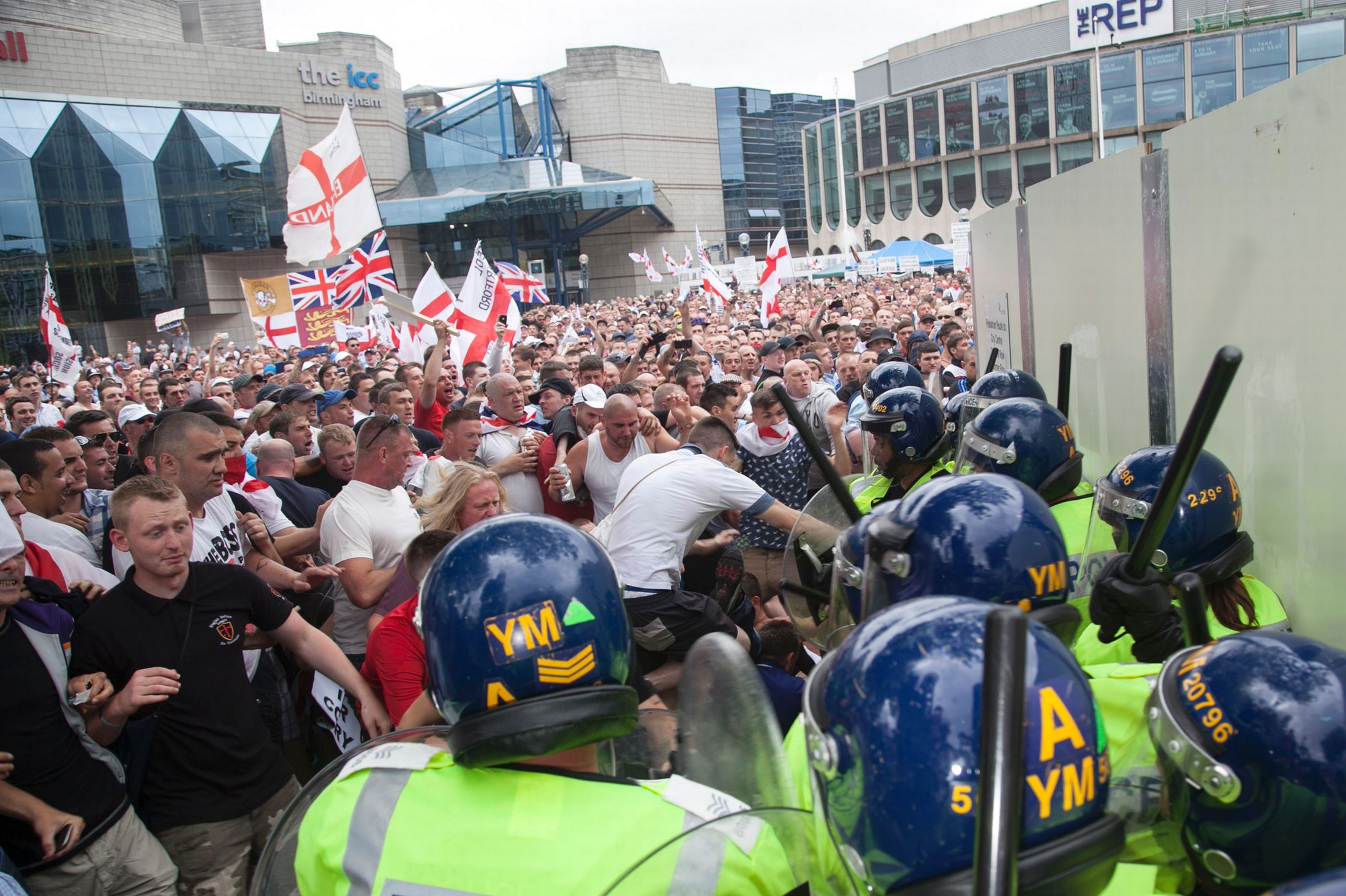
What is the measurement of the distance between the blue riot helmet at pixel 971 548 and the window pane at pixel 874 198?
76.1 meters

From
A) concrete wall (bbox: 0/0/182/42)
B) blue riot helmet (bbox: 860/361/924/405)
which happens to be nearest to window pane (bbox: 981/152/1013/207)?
concrete wall (bbox: 0/0/182/42)

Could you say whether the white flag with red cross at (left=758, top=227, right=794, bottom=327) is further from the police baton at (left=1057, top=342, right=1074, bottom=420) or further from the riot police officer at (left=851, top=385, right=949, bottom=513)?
the police baton at (left=1057, top=342, right=1074, bottom=420)

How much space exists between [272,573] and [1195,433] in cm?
445

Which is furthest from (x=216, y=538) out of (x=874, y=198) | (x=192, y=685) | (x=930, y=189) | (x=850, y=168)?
(x=850, y=168)

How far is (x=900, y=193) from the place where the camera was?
74.2 m

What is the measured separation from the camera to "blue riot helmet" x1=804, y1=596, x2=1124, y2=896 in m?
1.14

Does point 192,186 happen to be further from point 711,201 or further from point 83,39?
point 711,201

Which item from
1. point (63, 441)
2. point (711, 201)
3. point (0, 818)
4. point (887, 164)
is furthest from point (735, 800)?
point (887, 164)

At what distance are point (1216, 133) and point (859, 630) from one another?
279 cm

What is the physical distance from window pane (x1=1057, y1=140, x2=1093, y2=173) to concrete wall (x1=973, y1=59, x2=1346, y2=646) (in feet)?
221

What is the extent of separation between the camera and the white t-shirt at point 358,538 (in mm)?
4492

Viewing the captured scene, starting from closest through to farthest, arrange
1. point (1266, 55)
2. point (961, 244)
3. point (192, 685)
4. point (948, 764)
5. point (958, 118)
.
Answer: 1. point (948, 764)
2. point (192, 685)
3. point (961, 244)
4. point (1266, 55)
5. point (958, 118)

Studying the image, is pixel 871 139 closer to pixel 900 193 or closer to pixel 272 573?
pixel 900 193

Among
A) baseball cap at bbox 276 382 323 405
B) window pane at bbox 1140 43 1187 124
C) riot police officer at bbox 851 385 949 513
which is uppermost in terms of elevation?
window pane at bbox 1140 43 1187 124
